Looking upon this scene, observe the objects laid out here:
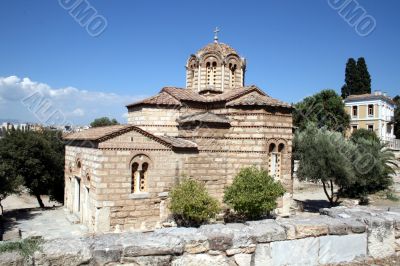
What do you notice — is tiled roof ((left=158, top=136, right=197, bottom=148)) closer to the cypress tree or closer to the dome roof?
the dome roof

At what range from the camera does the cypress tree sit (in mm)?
44250

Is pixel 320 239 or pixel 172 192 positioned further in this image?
pixel 172 192

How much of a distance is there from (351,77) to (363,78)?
139cm

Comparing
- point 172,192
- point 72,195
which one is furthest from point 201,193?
point 72,195

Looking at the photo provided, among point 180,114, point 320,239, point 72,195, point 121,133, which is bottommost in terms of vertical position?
point 72,195

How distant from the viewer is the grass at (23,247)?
11.3ft

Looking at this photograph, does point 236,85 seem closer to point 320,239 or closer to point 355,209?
point 355,209

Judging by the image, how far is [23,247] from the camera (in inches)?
139

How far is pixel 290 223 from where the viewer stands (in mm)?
4680

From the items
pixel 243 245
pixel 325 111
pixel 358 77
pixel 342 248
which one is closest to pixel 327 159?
pixel 342 248

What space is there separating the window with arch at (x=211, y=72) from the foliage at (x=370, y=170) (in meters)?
8.64

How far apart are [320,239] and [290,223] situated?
43 centimetres

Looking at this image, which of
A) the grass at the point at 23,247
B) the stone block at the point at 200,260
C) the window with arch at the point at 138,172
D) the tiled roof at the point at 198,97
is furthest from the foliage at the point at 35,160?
the stone block at the point at 200,260

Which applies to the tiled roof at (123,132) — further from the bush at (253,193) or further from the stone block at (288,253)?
the stone block at (288,253)
